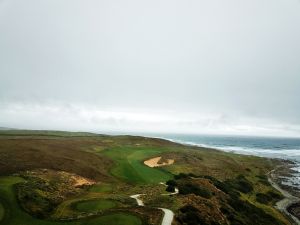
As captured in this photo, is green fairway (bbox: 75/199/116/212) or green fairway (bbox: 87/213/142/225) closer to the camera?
green fairway (bbox: 87/213/142/225)

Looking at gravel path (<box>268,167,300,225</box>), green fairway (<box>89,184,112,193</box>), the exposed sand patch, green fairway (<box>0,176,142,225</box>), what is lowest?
gravel path (<box>268,167,300,225</box>)

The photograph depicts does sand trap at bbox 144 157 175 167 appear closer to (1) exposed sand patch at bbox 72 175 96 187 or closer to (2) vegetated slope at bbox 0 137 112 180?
(2) vegetated slope at bbox 0 137 112 180

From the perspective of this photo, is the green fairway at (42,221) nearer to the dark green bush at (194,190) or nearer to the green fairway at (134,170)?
the dark green bush at (194,190)

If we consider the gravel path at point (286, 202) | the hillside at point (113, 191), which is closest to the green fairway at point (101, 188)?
the hillside at point (113, 191)

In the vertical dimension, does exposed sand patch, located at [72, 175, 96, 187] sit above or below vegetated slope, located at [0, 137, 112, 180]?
below

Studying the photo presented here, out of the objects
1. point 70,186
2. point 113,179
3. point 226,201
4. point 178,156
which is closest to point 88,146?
point 178,156

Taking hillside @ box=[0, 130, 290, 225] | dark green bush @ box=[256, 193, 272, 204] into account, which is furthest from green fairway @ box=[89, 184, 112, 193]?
dark green bush @ box=[256, 193, 272, 204]

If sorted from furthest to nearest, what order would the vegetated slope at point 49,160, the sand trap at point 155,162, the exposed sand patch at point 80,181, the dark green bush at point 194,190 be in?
the sand trap at point 155,162 < the vegetated slope at point 49,160 < the exposed sand patch at point 80,181 < the dark green bush at point 194,190

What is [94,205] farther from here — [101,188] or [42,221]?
[101,188]

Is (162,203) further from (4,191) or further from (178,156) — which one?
(178,156)
